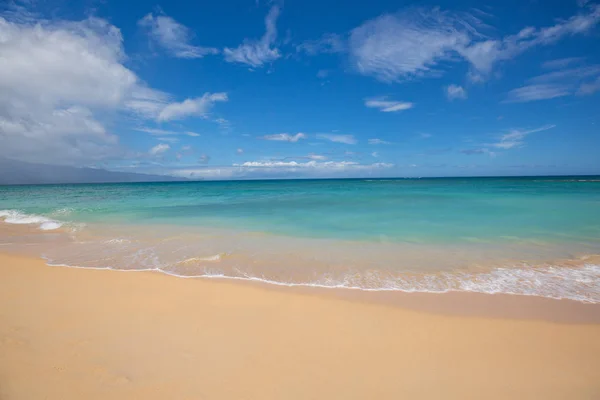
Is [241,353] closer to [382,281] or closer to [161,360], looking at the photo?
[161,360]

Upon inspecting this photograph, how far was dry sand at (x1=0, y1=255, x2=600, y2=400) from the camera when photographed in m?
2.79

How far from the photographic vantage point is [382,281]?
559cm

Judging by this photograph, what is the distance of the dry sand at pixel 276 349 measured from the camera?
2785 millimetres

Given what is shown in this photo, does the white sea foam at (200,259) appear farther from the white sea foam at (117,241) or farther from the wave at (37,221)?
the wave at (37,221)

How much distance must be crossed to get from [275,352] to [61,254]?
7899 mm

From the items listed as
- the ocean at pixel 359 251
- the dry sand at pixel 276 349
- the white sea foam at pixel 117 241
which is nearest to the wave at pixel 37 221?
the ocean at pixel 359 251

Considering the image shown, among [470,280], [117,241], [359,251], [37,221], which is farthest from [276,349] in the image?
[37,221]

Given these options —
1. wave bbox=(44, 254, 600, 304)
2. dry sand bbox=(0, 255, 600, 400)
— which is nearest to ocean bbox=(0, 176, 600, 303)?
wave bbox=(44, 254, 600, 304)

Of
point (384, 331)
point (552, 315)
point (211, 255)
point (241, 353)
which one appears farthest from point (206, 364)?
point (552, 315)

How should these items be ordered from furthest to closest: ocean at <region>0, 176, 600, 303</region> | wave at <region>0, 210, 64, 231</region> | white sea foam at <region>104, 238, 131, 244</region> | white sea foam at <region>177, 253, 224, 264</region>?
wave at <region>0, 210, 64, 231</region>, white sea foam at <region>104, 238, 131, 244</region>, white sea foam at <region>177, 253, 224, 264</region>, ocean at <region>0, 176, 600, 303</region>

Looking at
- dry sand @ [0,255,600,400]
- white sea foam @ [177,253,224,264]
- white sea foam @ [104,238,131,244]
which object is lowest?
dry sand @ [0,255,600,400]

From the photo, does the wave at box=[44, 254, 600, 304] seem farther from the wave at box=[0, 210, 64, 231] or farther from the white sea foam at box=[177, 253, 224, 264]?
the wave at box=[0, 210, 64, 231]

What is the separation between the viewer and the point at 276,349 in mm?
3367

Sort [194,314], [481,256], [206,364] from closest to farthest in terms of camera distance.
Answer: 1. [206,364]
2. [194,314]
3. [481,256]
